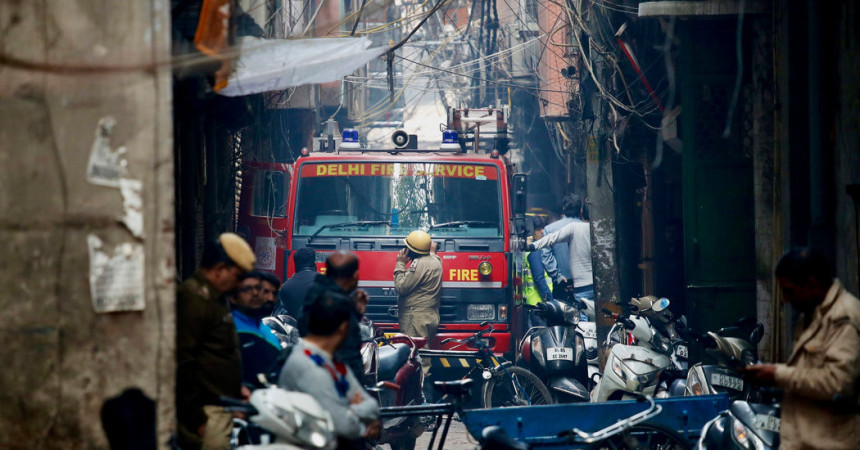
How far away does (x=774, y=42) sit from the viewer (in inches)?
233

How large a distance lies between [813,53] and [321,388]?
3.71m

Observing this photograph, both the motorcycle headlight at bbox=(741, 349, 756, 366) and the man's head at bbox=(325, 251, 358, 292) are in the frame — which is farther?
the motorcycle headlight at bbox=(741, 349, 756, 366)

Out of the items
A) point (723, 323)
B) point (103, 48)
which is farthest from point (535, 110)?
point (103, 48)

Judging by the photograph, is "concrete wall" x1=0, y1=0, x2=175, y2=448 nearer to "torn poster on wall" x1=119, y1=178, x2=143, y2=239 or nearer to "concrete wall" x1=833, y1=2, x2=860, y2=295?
"torn poster on wall" x1=119, y1=178, x2=143, y2=239

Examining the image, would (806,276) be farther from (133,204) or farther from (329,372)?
(133,204)

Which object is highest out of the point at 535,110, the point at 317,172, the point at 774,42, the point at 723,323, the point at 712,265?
the point at 535,110

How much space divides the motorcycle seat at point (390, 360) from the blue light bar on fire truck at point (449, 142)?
323 cm

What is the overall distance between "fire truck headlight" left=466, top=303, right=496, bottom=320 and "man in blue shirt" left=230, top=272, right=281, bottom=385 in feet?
14.7

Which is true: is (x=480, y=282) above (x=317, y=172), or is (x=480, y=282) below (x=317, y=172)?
below

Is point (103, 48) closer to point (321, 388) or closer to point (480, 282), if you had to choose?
point (321, 388)

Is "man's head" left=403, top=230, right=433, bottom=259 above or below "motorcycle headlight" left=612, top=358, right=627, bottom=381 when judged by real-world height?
above

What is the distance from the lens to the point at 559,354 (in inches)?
311

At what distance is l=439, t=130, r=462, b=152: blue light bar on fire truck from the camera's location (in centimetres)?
976

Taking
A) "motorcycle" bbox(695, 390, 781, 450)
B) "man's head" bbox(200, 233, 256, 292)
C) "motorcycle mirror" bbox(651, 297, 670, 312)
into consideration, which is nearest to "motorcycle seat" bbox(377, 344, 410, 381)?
"motorcycle mirror" bbox(651, 297, 670, 312)
